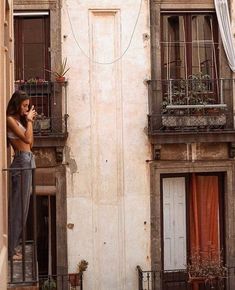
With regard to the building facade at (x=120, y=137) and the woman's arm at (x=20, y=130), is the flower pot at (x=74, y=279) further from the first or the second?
the woman's arm at (x=20, y=130)

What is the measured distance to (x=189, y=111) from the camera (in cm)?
1343

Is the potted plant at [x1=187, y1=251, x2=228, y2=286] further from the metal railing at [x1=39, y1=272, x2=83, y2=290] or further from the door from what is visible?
the metal railing at [x1=39, y1=272, x2=83, y2=290]

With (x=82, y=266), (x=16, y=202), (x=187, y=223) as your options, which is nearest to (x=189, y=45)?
(x=187, y=223)

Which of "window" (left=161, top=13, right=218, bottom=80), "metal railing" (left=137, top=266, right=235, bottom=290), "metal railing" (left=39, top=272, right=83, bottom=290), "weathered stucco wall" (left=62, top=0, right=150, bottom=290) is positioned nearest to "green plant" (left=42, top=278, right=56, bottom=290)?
"metal railing" (left=39, top=272, right=83, bottom=290)

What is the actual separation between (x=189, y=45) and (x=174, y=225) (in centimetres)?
381

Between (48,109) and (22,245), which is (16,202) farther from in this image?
(48,109)

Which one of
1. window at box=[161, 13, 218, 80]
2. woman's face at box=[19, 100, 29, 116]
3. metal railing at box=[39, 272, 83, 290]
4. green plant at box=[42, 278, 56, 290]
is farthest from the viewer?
window at box=[161, 13, 218, 80]

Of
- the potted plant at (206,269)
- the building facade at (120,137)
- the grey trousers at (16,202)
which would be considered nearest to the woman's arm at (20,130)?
the grey trousers at (16,202)

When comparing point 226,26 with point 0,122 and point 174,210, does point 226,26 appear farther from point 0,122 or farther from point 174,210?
point 0,122

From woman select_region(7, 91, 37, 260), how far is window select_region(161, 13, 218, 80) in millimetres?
7280

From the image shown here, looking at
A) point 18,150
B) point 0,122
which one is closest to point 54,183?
point 18,150

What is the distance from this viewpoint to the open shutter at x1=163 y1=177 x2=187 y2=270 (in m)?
13.9

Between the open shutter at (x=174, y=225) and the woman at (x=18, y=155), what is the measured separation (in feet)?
23.5

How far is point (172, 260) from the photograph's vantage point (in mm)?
13930
